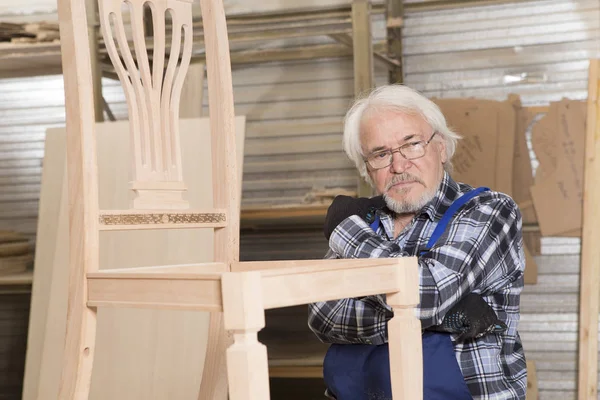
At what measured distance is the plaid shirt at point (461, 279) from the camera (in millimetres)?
1944

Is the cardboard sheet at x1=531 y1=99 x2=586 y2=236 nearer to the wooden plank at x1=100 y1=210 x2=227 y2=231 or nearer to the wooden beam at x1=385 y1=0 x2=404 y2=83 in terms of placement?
the wooden beam at x1=385 y1=0 x2=404 y2=83

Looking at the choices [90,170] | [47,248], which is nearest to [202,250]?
[47,248]

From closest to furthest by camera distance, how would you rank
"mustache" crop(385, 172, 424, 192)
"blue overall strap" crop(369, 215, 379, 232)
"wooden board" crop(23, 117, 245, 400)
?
1. "mustache" crop(385, 172, 424, 192)
2. "blue overall strap" crop(369, 215, 379, 232)
3. "wooden board" crop(23, 117, 245, 400)

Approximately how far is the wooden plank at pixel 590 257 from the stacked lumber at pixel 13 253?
2.73 meters

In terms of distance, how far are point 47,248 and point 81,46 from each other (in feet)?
6.77

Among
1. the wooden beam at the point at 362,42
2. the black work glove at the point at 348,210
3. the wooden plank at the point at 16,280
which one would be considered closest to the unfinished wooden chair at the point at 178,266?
the black work glove at the point at 348,210

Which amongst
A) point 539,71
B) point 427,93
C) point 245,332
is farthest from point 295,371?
point 245,332

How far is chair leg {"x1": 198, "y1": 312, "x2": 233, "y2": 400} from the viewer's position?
2080mm

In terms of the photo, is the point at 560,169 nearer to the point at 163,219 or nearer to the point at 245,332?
the point at 163,219

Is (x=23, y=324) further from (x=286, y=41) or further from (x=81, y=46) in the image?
(x=81, y=46)

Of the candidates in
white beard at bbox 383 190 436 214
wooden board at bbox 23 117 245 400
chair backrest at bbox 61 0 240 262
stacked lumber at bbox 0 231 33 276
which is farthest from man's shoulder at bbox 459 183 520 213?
stacked lumber at bbox 0 231 33 276

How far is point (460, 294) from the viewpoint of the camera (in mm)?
1950

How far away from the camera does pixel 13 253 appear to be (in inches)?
162

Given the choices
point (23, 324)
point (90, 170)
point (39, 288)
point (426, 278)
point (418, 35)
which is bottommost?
point (23, 324)
